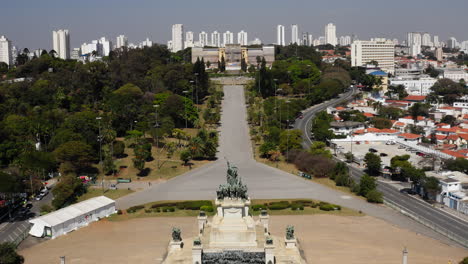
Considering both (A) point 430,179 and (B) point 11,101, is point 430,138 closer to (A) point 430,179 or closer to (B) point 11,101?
(A) point 430,179

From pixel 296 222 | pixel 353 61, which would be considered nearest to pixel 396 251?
pixel 296 222

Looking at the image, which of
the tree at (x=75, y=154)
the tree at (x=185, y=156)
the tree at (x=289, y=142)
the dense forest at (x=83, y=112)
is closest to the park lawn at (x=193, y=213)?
the dense forest at (x=83, y=112)

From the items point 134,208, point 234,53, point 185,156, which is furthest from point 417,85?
point 134,208

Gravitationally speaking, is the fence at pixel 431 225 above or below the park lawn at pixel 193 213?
below

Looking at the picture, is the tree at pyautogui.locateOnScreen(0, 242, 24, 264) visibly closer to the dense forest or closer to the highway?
the dense forest

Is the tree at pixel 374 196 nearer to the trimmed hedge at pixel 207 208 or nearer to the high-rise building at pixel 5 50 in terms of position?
the trimmed hedge at pixel 207 208

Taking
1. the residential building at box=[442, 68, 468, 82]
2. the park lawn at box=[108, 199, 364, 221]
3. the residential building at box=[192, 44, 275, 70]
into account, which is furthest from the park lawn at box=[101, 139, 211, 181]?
the residential building at box=[442, 68, 468, 82]
